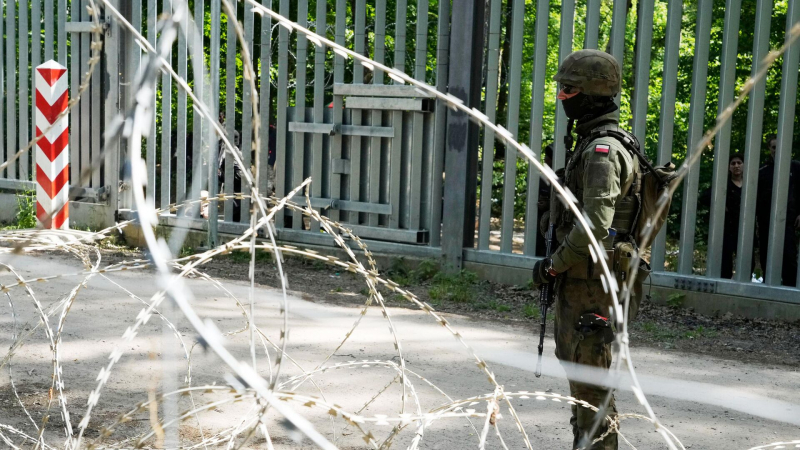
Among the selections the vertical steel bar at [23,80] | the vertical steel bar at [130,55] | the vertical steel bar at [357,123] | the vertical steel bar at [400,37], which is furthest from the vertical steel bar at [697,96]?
the vertical steel bar at [23,80]

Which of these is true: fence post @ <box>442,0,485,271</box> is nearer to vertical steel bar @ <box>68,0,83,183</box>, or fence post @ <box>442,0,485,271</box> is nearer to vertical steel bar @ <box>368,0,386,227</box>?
vertical steel bar @ <box>368,0,386,227</box>

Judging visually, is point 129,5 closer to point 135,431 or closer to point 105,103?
point 105,103

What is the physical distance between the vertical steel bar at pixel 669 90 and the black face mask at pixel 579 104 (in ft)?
13.2

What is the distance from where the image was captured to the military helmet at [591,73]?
12.2 ft

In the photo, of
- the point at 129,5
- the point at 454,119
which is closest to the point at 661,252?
the point at 454,119

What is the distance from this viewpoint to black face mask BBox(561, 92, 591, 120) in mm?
3771

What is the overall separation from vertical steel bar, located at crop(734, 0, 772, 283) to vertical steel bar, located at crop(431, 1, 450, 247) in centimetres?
280

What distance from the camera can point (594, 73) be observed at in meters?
3.73

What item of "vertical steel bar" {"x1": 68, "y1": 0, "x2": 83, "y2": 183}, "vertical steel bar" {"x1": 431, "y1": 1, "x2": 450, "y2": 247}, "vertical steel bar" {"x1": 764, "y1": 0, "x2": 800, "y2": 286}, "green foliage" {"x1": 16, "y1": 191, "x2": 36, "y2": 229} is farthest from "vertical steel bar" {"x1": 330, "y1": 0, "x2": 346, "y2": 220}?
"vertical steel bar" {"x1": 764, "y1": 0, "x2": 800, "y2": 286}

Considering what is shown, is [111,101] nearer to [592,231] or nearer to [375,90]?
[375,90]

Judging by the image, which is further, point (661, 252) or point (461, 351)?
point (661, 252)

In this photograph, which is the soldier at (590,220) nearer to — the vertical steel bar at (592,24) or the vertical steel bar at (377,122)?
the vertical steel bar at (592,24)

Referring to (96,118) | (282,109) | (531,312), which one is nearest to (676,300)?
(531,312)

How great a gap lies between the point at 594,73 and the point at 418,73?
16.8ft
